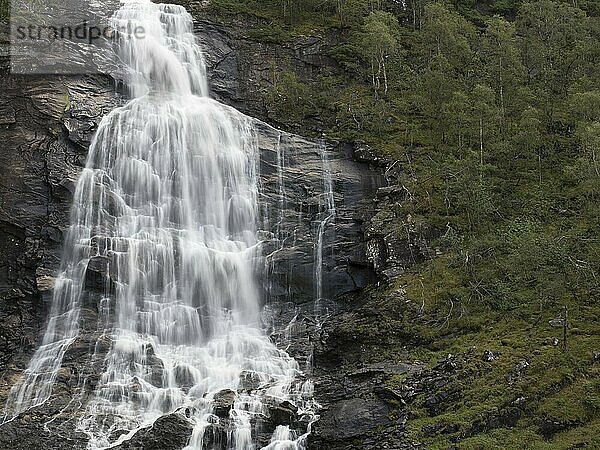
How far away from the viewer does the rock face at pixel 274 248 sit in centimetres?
1898

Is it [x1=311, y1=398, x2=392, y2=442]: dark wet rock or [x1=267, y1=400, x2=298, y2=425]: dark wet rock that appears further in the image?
[x1=267, y1=400, x2=298, y2=425]: dark wet rock

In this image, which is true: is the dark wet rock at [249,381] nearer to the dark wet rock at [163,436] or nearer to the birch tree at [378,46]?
the dark wet rock at [163,436]

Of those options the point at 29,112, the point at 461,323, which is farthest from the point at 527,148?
the point at 29,112

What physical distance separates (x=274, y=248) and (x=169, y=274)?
13.3ft

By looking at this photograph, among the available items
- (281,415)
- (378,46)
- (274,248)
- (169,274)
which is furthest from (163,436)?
(378,46)

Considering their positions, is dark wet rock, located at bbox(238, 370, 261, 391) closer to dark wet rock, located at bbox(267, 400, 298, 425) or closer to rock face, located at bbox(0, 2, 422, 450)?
rock face, located at bbox(0, 2, 422, 450)

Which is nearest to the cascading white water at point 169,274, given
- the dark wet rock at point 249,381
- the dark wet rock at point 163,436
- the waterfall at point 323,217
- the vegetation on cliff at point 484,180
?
the dark wet rock at point 249,381

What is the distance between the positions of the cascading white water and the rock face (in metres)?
0.51

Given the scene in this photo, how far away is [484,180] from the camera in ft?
88.7

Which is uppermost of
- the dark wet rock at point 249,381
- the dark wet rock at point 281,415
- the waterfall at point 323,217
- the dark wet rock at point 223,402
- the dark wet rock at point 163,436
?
the waterfall at point 323,217

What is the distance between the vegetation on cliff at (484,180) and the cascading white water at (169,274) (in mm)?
4248

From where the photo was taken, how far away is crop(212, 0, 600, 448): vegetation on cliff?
18.0m

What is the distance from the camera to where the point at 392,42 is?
107ft

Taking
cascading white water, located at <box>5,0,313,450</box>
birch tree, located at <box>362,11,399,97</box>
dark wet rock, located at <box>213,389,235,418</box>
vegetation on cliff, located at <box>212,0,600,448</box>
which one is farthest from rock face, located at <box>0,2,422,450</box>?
birch tree, located at <box>362,11,399,97</box>
